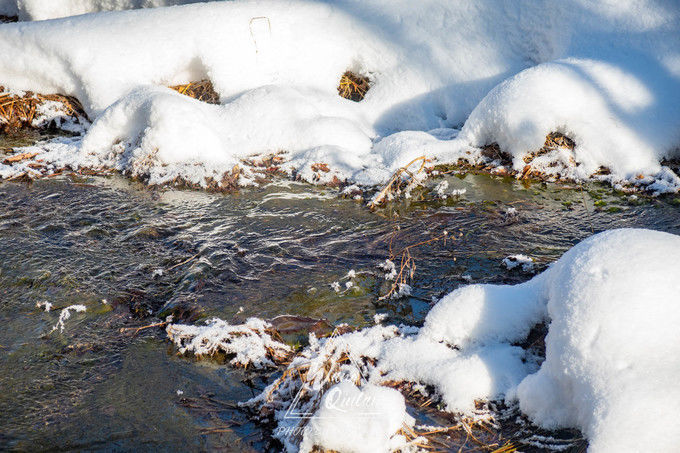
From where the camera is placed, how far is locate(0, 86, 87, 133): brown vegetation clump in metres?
6.33

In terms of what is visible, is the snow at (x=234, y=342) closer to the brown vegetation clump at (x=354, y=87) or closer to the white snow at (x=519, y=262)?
A: the white snow at (x=519, y=262)

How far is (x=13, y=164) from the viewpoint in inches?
209

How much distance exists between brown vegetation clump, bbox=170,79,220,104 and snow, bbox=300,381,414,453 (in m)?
Answer: 4.99

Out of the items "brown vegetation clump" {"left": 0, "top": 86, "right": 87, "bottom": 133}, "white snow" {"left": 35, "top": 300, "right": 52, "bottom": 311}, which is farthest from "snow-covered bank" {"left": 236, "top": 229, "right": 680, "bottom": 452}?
"brown vegetation clump" {"left": 0, "top": 86, "right": 87, "bottom": 133}

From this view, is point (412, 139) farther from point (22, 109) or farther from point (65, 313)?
point (22, 109)

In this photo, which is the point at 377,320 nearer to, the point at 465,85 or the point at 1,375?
the point at 1,375

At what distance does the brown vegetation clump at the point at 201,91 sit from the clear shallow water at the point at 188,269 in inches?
69.1

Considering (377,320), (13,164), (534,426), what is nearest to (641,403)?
(534,426)

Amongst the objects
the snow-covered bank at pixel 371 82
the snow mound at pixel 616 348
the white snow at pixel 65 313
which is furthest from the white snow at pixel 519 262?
the white snow at pixel 65 313

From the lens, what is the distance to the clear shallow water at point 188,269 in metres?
2.37

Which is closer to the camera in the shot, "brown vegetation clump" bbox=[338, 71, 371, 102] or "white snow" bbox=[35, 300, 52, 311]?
"white snow" bbox=[35, 300, 52, 311]

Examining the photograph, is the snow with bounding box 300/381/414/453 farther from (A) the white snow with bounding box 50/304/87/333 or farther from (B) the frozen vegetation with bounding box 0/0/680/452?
(A) the white snow with bounding box 50/304/87/333

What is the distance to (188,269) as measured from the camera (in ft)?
11.5

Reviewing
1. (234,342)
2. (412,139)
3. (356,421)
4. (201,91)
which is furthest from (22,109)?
(356,421)
